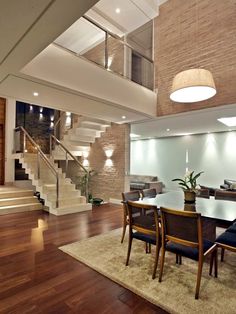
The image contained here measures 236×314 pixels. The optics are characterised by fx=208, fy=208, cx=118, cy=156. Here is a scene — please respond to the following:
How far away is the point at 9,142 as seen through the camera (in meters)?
7.75

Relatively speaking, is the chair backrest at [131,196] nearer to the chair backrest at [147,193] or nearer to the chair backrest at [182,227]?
the chair backrest at [147,193]

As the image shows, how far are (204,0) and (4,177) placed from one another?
831 centimetres

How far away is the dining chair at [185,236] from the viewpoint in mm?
2041

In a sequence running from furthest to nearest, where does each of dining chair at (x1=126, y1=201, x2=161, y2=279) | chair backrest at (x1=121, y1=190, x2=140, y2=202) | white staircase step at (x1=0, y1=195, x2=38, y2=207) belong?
white staircase step at (x1=0, y1=195, x2=38, y2=207) < chair backrest at (x1=121, y1=190, x2=140, y2=202) < dining chair at (x1=126, y1=201, x2=161, y2=279)

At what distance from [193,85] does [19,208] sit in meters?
5.27

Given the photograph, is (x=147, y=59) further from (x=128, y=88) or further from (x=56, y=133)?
(x=56, y=133)

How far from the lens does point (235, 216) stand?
2385 mm

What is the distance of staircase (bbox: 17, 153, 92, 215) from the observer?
5.68m

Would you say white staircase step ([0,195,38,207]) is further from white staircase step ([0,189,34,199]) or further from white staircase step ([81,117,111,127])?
white staircase step ([81,117,111,127])

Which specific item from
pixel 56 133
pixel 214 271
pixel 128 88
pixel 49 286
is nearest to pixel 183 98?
pixel 128 88

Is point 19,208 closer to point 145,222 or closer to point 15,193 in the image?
point 15,193

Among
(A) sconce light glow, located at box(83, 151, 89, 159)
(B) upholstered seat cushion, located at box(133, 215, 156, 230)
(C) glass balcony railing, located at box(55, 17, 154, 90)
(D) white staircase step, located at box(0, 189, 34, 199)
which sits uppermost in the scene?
(C) glass balcony railing, located at box(55, 17, 154, 90)

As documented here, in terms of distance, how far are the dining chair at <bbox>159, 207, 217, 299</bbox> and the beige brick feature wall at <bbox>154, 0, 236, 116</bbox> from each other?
381 centimetres

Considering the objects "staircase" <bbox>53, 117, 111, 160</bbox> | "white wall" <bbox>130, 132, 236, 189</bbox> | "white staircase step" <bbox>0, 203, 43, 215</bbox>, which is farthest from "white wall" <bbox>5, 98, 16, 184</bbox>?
"white wall" <bbox>130, 132, 236, 189</bbox>
